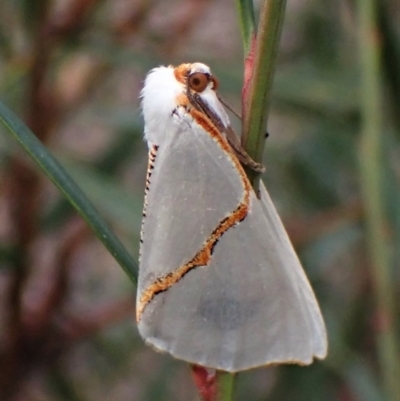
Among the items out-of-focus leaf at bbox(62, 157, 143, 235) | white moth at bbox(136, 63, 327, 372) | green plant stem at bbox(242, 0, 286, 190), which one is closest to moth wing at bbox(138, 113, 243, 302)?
white moth at bbox(136, 63, 327, 372)

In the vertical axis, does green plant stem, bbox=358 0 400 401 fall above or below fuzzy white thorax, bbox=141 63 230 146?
below

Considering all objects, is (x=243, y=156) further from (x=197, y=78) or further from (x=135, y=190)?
(x=135, y=190)

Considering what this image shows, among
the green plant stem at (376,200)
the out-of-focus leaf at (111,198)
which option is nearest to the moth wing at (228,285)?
the green plant stem at (376,200)

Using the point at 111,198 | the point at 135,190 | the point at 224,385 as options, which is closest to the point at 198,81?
the point at 224,385

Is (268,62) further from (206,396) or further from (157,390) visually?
(157,390)

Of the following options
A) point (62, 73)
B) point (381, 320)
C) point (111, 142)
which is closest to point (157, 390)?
point (111, 142)

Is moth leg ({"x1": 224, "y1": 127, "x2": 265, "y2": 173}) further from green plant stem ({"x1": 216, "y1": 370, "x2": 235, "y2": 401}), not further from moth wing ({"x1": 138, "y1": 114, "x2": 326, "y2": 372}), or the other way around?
green plant stem ({"x1": 216, "y1": 370, "x2": 235, "y2": 401})

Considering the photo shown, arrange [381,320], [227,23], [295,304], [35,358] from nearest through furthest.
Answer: [295,304] → [381,320] → [35,358] → [227,23]
